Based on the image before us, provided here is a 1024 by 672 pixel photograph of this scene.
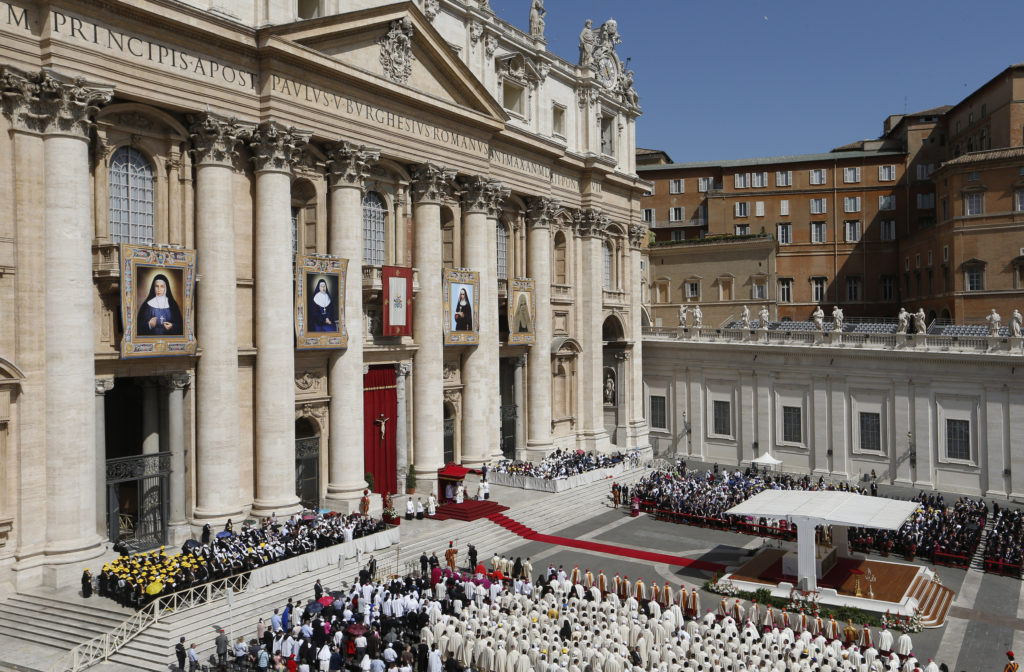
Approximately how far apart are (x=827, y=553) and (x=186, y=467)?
2325 centimetres

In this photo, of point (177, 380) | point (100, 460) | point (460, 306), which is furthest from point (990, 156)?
point (100, 460)

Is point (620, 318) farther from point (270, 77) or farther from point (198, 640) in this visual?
point (198, 640)

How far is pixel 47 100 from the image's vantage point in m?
24.6

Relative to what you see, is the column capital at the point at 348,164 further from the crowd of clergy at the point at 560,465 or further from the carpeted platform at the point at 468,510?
the crowd of clergy at the point at 560,465

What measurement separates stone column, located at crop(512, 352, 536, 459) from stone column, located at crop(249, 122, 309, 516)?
707 inches

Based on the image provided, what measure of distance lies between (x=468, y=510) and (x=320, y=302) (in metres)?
10.7

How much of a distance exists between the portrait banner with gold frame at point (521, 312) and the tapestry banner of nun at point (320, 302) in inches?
505

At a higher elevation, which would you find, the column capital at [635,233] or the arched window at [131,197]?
the column capital at [635,233]

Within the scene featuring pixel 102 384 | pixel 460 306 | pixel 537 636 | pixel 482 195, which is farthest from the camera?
pixel 482 195

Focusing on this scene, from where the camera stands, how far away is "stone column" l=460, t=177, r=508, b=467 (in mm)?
41875

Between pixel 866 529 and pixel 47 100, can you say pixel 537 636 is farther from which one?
pixel 47 100

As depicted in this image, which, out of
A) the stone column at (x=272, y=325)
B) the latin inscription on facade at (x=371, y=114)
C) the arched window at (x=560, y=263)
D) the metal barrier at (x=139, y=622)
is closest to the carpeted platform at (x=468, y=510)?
the stone column at (x=272, y=325)

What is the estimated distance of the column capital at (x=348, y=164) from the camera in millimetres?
33719

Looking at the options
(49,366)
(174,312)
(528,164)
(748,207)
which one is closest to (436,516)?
(174,312)
